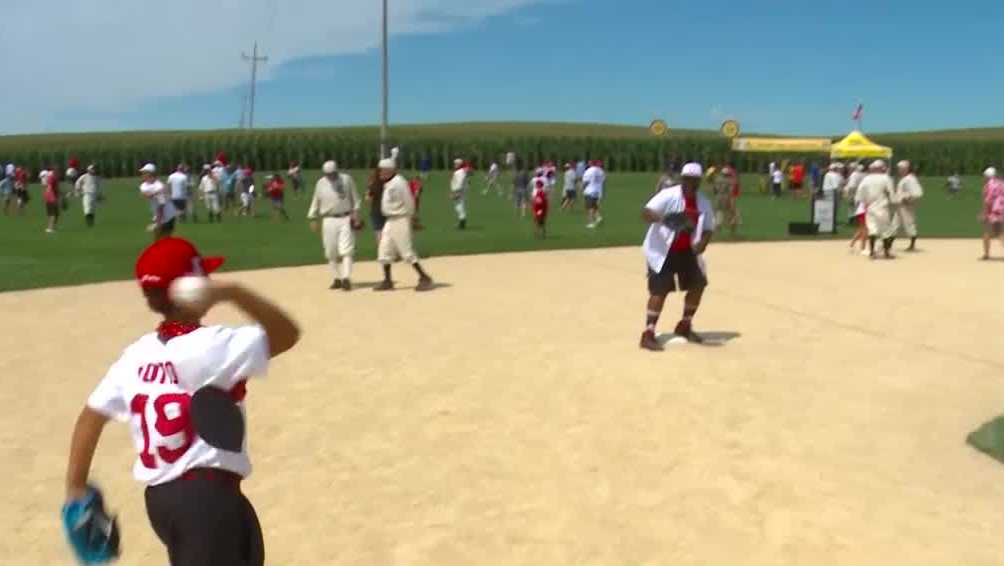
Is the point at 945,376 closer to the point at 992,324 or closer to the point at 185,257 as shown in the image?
the point at 992,324

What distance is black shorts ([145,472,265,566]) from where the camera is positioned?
3.29 m

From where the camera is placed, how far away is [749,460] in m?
6.85

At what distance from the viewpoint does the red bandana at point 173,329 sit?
3.40 metres

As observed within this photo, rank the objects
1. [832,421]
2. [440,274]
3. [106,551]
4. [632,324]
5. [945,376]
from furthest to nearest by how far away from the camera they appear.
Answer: [440,274], [632,324], [945,376], [832,421], [106,551]

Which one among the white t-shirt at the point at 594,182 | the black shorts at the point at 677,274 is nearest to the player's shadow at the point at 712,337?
the black shorts at the point at 677,274

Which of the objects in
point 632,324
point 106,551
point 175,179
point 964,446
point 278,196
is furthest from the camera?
point 278,196

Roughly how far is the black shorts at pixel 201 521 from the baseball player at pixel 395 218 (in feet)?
38.6

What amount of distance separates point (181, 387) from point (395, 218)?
11.8 meters

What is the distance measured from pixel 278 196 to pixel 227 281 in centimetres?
3153

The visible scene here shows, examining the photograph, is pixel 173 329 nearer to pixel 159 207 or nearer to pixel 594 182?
pixel 159 207

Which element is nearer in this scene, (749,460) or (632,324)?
(749,460)

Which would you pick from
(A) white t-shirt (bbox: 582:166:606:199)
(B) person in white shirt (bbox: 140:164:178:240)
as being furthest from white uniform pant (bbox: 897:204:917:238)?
(B) person in white shirt (bbox: 140:164:178:240)

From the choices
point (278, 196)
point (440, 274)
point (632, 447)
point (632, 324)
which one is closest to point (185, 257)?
point (632, 447)

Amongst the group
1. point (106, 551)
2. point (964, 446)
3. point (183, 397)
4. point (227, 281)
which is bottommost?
point (964, 446)
